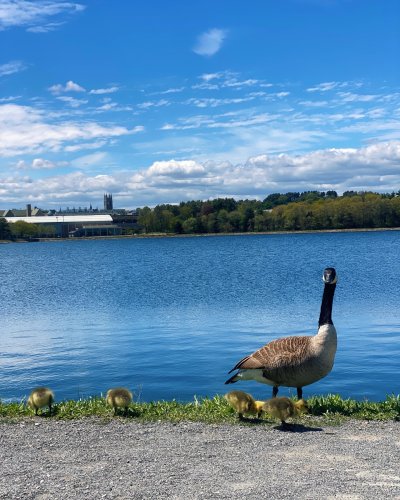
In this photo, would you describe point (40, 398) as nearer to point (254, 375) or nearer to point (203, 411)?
point (203, 411)

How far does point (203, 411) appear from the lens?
1062 centimetres

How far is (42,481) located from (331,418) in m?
4.54

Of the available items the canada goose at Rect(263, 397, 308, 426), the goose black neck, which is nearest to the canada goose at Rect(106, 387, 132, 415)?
the canada goose at Rect(263, 397, 308, 426)

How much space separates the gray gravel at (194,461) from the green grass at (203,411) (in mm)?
322

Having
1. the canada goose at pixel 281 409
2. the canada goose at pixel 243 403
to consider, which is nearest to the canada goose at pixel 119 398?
the canada goose at pixel 243 403

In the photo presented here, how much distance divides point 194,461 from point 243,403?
6.54 ft

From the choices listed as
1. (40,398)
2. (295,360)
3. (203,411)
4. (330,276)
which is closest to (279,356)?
(295,360)

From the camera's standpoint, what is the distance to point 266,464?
7809 millimetres

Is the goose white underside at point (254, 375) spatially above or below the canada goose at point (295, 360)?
below

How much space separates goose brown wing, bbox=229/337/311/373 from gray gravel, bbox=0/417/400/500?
113 centimetres

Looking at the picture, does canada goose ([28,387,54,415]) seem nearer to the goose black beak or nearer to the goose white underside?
the goose white underside

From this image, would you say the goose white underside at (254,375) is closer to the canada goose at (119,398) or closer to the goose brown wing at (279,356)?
the goose brown wing at (279,356)

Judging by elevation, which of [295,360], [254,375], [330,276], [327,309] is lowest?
[254,375]

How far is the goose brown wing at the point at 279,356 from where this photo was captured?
10.5 m
